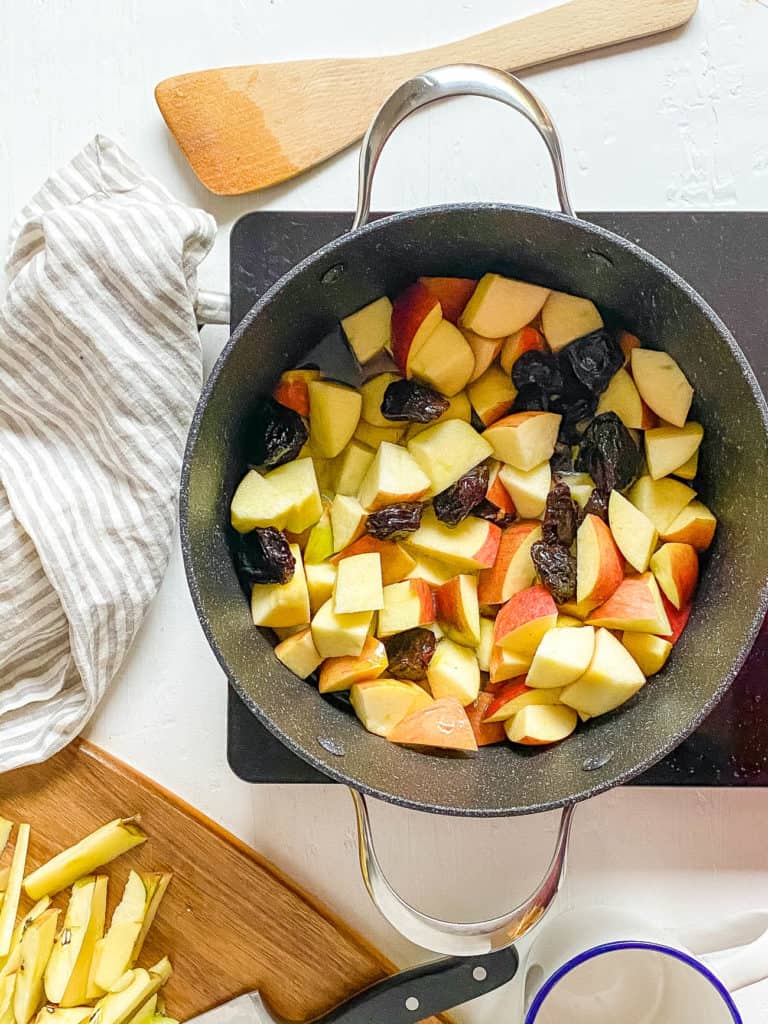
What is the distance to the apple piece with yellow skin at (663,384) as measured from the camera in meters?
0.99

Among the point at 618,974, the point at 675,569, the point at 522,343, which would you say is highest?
the point at 522,343

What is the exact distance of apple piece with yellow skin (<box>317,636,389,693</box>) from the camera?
3.26 ft

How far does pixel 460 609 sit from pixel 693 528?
0.25 metres

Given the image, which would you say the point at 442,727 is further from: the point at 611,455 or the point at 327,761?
the point at 611,455

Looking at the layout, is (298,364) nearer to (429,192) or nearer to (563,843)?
(429,192)

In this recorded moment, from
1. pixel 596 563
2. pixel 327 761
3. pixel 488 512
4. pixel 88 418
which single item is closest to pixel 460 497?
pixel 488 512

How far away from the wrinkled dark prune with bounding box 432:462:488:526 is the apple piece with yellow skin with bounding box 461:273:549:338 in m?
0.15

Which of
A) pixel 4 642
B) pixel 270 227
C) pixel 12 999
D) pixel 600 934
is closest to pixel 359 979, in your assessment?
pixel 600 934

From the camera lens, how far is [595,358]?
3.29 ft

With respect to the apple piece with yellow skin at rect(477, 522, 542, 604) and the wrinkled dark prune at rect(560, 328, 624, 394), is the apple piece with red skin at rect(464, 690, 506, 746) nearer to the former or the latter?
the apple piece with yellow skin at rect(477, 522, 542, 604)

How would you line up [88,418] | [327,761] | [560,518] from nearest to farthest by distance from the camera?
[327,761]
[560,518]
[88,418]

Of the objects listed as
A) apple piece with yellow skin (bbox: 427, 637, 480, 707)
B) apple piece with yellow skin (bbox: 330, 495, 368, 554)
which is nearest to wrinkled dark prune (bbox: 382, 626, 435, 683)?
apple piece with yellow skin (bbox: 427, 637, 480, 707)

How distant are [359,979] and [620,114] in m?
1.04

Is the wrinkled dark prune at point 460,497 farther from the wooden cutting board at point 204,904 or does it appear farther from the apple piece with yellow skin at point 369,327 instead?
the wooden cutting board at point 204,904
